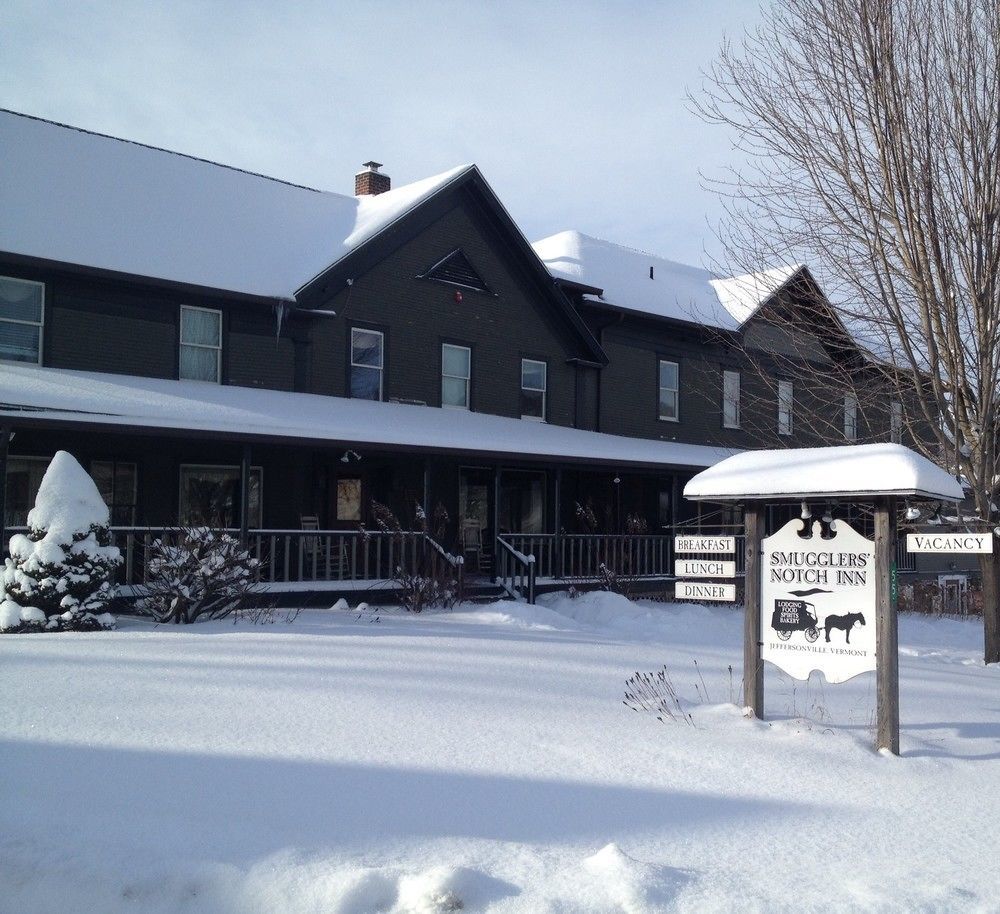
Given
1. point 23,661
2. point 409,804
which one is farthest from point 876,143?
point 23,661

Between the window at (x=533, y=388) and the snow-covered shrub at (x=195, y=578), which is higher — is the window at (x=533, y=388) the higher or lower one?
the higher one

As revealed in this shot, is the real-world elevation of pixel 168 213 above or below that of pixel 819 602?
above

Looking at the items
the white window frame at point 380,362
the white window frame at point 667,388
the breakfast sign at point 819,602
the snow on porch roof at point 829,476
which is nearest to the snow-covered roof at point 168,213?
the white window frame at point 380,362

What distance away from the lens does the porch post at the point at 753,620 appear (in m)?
7.74

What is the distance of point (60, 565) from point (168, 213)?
922 centimetres

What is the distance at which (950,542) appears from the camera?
30.8 feet

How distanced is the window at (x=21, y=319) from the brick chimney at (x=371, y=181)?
9272 mm

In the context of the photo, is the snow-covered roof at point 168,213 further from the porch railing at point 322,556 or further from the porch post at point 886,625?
the porch post at point 886,625

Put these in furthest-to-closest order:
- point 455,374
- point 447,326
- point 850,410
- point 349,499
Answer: point 850,410 → point 455,374 → point 447,326 → point 349,499

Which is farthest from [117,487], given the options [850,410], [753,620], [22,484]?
[850,410]

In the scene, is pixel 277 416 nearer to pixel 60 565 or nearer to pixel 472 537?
pixel 60 565

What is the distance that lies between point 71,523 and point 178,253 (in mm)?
7310

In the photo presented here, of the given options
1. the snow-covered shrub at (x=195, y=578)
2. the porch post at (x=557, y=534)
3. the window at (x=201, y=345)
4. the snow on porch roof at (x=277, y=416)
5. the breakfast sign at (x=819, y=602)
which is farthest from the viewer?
the porch post at (x=557, y=534)

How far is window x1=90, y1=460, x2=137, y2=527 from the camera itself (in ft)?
54.3
